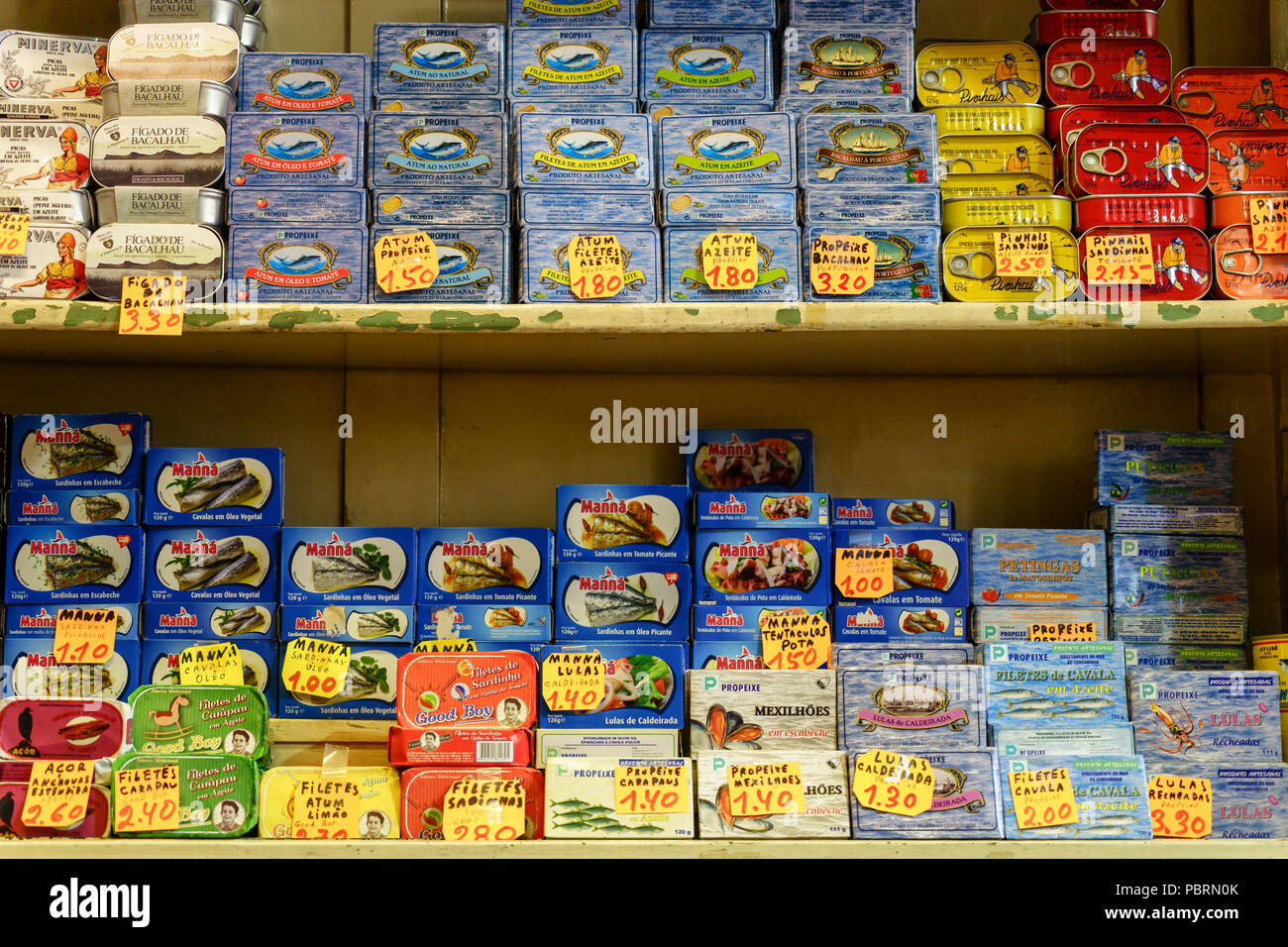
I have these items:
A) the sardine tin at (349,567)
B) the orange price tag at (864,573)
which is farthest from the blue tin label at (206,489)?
the orange price tag at (864,573)

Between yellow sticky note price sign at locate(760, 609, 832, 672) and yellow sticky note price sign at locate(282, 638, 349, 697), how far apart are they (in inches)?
28.6

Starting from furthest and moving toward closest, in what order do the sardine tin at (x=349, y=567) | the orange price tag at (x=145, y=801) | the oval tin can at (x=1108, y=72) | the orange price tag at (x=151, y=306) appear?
the oval tin can at (x=1108, y=72)
the sardine tin at (x=349, y=567)
the orange price tag at (x=151, y=306)
the orange price tag at (x=145, y=801)

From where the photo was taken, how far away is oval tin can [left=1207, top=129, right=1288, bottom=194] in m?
2.07

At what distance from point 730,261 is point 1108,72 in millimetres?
806

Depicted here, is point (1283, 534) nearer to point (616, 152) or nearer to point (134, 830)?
point (616, 152)

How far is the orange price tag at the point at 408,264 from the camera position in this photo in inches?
76.1

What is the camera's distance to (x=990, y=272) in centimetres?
196

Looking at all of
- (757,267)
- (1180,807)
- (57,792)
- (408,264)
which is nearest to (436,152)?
(408,264)

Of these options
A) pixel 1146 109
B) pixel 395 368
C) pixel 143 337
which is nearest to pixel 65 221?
pixel 143 337

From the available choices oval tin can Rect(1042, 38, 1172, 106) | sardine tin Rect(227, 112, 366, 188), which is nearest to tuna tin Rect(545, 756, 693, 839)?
sardine tin Rect(227, 112, 366, 188)

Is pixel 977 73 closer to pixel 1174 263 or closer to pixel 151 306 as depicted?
pixel 1174 263

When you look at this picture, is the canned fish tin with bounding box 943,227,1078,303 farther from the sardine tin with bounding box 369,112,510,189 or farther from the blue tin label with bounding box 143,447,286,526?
the blue tin label with bounding box 143,447,286,526

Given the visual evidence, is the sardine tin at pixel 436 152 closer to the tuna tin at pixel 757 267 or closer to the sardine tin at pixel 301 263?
the sardine tin at pixel 301 263

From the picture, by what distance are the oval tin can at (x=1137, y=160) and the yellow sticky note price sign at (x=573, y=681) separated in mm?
1174
